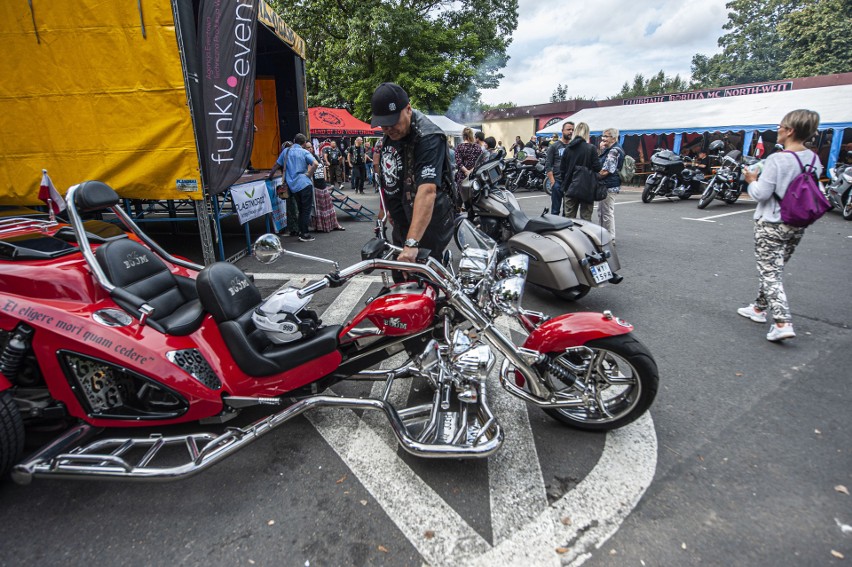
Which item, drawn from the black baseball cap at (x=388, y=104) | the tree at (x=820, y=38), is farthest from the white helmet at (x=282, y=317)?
the tree at (x=820, y=38)

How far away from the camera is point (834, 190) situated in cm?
1001

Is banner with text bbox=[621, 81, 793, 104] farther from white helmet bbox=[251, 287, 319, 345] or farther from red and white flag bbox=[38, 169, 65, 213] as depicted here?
red and white flag bbox=[38, 169, 65, 213]

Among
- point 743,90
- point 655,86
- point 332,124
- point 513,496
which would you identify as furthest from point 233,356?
point 655,86

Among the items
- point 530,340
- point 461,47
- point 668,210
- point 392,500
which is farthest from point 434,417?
point 461,47

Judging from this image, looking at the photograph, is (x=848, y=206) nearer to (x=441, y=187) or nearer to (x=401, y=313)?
(x=441, y=187)

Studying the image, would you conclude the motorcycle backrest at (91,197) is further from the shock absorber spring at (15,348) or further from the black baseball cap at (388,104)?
the black baseball cap at (388,104)

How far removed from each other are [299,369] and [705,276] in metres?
5.44

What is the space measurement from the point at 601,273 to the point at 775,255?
1381 mm

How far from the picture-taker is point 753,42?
45.3m

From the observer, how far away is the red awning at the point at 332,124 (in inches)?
648

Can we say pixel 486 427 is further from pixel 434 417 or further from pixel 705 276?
pixel 705 276

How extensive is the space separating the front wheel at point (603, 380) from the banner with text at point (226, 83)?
509 cm

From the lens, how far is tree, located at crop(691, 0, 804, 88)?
43.1m

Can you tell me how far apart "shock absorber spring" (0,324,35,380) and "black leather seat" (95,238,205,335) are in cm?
41
